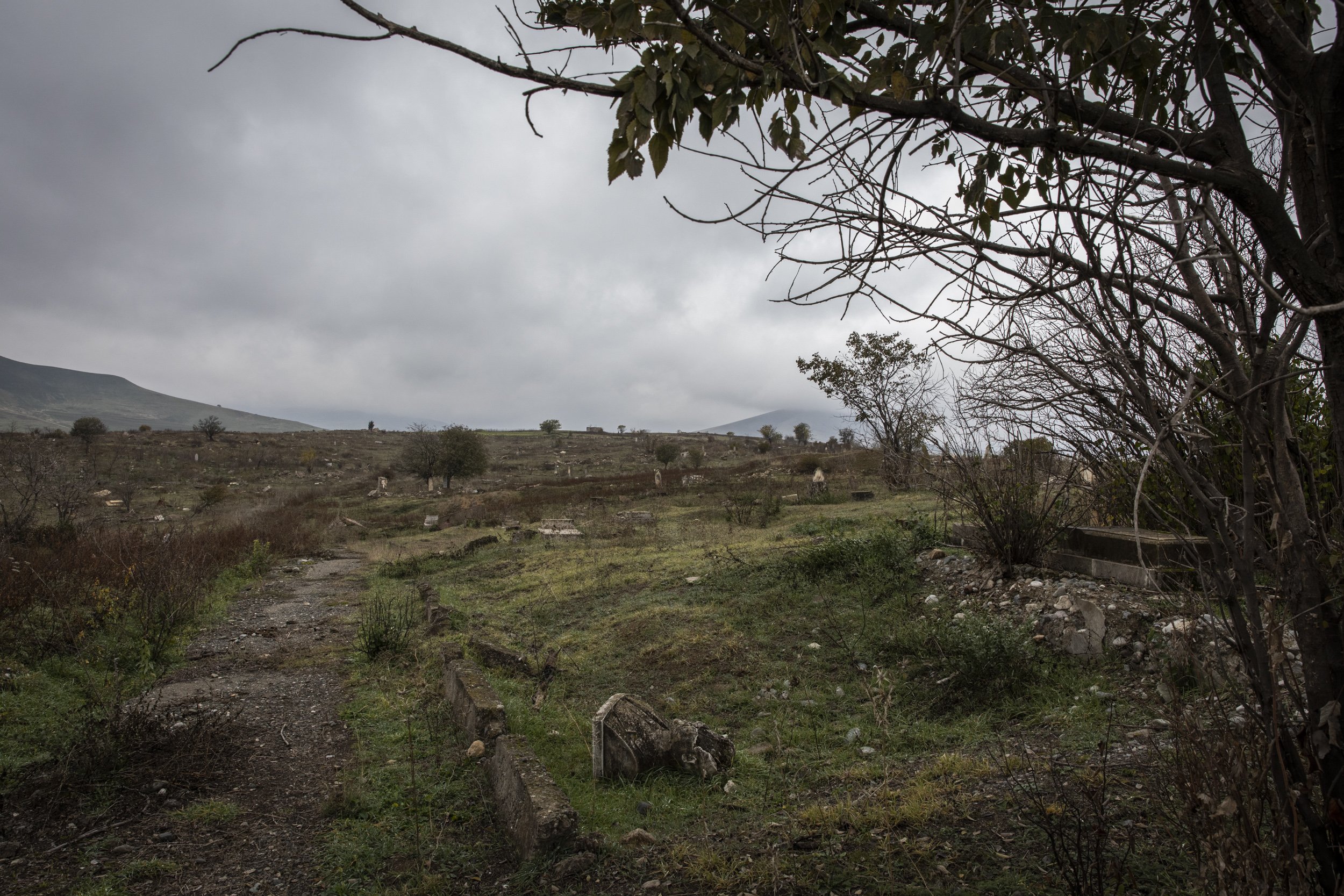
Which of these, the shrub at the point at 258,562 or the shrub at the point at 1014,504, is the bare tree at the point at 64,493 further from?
the shrub at the point at 1014,504

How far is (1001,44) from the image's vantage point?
182 cm

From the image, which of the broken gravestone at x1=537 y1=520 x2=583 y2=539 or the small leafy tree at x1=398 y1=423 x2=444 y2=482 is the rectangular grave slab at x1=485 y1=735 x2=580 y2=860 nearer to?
the broken gravestone at x1=537 y1=520 x2=583 y2=539

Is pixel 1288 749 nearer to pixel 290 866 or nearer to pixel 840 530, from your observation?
pixel 290 866

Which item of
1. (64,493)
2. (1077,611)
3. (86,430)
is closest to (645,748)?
(1077,611)

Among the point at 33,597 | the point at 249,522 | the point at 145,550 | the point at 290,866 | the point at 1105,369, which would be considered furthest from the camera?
the point at 249,522

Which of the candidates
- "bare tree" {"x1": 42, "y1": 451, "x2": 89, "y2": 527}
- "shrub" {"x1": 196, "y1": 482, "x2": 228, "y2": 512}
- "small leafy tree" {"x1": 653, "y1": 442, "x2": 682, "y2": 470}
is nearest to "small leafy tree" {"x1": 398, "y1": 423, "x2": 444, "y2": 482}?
"shrub" {"x1": 196, "y1": 482, "x2": 228, "y2": 512}

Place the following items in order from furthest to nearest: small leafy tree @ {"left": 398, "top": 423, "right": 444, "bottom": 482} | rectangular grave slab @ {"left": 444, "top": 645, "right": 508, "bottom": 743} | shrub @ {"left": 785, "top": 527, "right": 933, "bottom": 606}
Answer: small leafy tree @ {"left": 398, "top": 423, "right": 444, "bottom": 482} → shrub @ {"left": 785, "top": 527, "right": 933, "bottom": 606} → rectangular grave slab @ {"left": 444, "top": 645, "right": 508, "bottom": 743}

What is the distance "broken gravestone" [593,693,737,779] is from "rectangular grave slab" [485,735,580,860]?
1.41 ft

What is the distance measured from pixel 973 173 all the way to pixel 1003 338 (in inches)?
21.9

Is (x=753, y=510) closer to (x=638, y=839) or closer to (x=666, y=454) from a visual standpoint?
(x=638, y=839)

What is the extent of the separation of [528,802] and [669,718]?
6.39 ft

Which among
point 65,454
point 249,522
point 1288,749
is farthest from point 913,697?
point 65,454

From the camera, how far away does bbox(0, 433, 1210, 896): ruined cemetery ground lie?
2896 millimetres

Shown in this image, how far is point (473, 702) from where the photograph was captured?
195 inches
